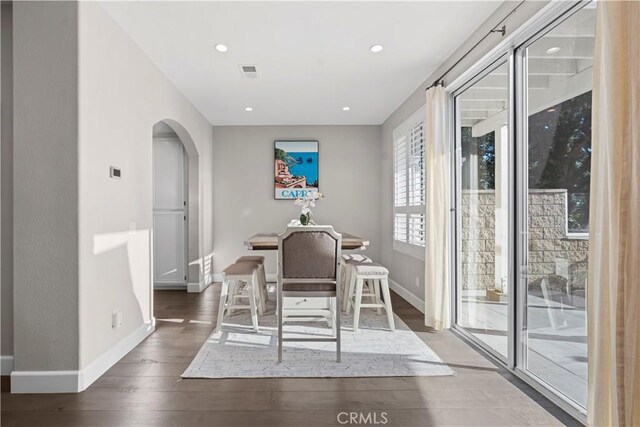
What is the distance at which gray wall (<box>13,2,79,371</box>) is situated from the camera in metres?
2.27

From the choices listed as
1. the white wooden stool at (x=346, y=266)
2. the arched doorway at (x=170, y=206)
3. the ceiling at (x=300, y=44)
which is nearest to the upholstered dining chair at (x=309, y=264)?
the white wooden stool at (x=346, y=266)

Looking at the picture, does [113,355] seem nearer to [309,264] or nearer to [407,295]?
[309,264]

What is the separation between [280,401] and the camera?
2119mm

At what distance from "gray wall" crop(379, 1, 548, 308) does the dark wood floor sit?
1864mm

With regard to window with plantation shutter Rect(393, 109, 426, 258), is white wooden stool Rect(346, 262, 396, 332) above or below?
below

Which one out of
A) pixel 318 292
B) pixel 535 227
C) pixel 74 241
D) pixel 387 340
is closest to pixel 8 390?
pixel 74 241

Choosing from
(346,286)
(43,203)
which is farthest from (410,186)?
(43,203)

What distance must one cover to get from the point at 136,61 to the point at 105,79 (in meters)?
0.58

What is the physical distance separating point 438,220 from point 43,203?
297cm

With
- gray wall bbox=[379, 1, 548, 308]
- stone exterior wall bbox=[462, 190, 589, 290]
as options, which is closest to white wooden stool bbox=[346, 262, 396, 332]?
stone exterior wall bbox=[462, 190, 589, 290]

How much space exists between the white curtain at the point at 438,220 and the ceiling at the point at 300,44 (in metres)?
0.59

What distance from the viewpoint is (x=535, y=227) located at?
2.30 meters

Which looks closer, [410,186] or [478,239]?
[478,239]

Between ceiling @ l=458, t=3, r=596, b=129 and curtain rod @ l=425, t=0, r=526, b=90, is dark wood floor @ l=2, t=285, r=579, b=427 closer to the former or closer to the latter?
ceiling @ l=458, t=3, r=596, b=129
